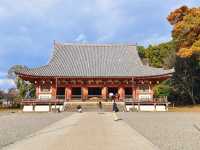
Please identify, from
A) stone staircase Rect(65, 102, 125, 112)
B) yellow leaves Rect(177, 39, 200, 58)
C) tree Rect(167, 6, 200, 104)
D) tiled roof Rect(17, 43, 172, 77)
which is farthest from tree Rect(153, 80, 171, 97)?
stone staircase Rect(65, 102, 125, 112)

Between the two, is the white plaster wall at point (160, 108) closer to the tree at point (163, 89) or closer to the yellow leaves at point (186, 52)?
the yellow leaves at point (186, 52)

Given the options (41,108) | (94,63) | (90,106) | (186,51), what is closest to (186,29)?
(186,51)

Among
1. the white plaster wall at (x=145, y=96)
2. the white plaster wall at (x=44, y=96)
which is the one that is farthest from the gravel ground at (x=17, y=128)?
the white plaster wall at (x=145, y=96)

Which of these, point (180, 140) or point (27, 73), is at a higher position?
point (27, 73)

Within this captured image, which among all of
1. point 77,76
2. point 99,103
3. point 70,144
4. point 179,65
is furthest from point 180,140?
point 179,65

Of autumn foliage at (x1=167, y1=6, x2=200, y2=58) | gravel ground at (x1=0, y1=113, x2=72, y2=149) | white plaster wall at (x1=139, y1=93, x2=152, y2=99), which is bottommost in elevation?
gravel ground at (x1=0, y1=113, x2=72, y2=149)

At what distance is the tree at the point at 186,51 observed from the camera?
139ft

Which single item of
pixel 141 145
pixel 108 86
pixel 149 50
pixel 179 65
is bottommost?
pixel 141 145

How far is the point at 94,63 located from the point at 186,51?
41.2ft

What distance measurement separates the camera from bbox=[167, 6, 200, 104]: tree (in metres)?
42.4

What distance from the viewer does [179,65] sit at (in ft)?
165

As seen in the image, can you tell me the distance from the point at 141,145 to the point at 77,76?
3227 cm

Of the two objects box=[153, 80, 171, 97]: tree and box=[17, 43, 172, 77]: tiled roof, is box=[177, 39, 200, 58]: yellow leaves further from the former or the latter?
box=[153, 80, 171, 97]: tree

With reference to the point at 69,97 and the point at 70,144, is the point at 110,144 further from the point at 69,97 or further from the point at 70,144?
the point at 69,97
